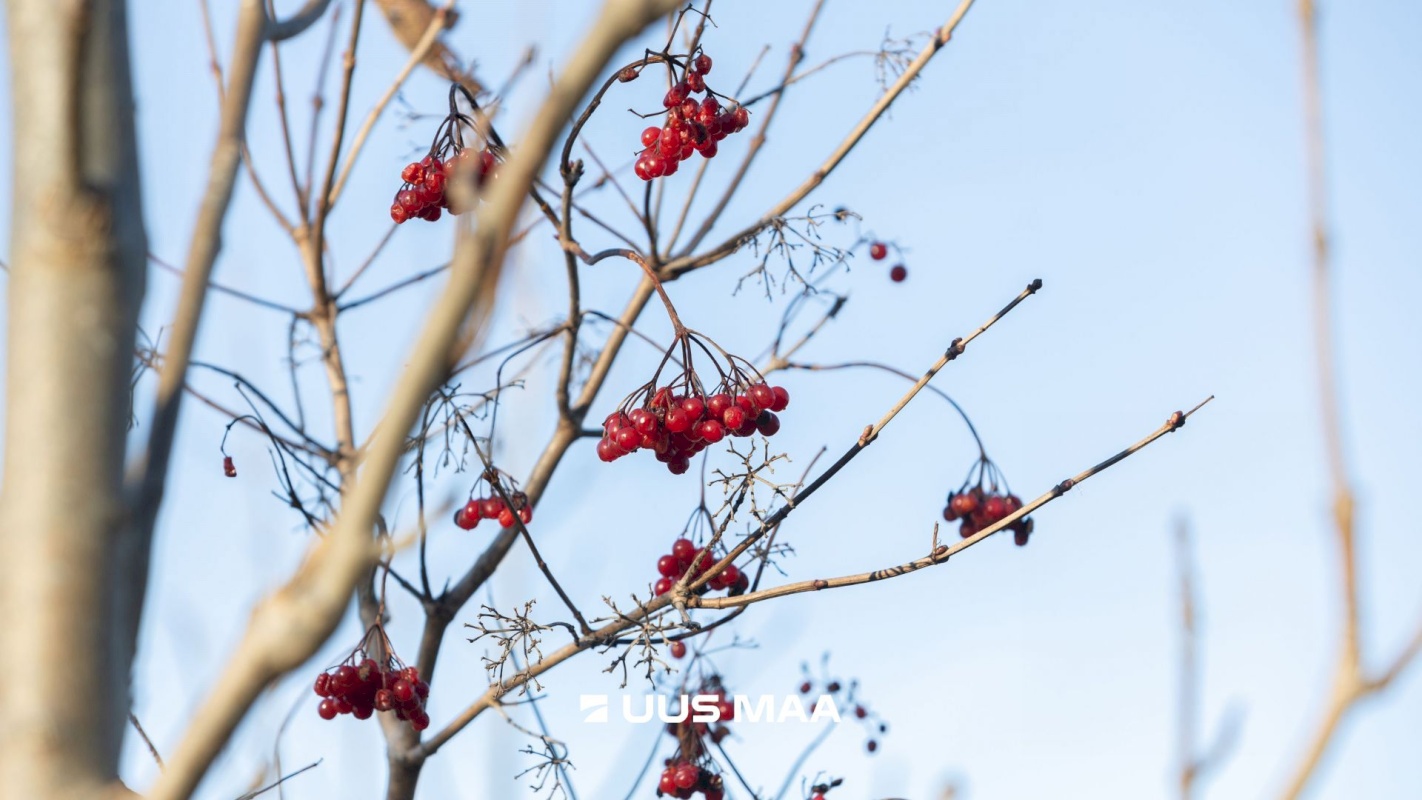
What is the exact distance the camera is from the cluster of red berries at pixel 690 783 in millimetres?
2836

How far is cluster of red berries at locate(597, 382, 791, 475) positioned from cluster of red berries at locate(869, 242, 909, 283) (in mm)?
1394

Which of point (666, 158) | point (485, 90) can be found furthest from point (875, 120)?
point (485, 90)

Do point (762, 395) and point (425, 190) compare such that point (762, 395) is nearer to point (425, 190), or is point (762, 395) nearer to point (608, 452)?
point (608, 452)

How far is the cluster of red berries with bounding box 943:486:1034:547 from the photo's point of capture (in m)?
2.89

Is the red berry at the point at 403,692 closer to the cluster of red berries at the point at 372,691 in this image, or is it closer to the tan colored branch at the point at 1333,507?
the cluster of red berries at the point at 372,691

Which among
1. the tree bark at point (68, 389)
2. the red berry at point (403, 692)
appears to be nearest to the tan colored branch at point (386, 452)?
the tree bark at point (68, 389)

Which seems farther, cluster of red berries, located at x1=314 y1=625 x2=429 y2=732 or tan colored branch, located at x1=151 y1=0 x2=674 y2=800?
cluster of red berries, located at x1=314 y1=625 x2=429 y2=732

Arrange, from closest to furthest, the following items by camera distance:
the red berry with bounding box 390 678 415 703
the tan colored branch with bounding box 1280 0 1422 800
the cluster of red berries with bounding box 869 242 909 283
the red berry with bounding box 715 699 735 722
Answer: the tan colored branch with bounding box 1280 0 1422 800 < the red berry with bounding box 390 678 415 703 < the red berry with bounding box 715 699 735 722 < the cluster of red berries with bounding box 869 242 909 283

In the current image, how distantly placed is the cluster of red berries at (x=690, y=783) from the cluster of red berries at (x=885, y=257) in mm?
1565

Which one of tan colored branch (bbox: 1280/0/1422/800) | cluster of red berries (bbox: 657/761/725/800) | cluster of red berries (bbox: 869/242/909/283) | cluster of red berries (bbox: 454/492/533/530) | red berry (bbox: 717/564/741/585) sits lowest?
tan colored branch (bbox: 1280/0/1422/800)

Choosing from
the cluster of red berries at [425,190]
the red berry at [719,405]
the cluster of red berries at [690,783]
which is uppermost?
the cluster of red berries at [425,190]

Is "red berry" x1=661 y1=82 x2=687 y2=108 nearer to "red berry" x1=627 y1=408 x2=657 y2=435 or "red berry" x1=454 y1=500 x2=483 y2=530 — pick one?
"red berry" x1=627 y1=408 x2=657 y2=435

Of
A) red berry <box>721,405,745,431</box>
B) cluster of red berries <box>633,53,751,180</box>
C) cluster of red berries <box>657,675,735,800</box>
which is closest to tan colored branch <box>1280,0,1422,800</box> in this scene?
red berry <box>721,405,745,431</box>

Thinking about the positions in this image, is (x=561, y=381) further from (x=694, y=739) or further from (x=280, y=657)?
(x=280, y=657)
